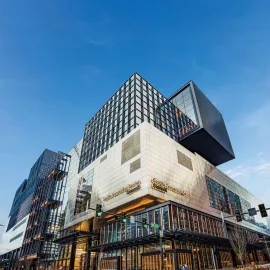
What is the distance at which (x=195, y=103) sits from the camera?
208ft

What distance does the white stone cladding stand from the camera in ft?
125

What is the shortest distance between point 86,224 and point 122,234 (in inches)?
582

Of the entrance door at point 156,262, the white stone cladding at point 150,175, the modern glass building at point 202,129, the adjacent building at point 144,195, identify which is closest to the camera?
the entrance door at point 156,262

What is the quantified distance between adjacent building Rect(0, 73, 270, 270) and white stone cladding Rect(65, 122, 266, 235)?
0.22 metres

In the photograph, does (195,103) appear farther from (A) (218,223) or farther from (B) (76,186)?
(B) (76,186)

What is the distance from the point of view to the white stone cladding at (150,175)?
38.1m

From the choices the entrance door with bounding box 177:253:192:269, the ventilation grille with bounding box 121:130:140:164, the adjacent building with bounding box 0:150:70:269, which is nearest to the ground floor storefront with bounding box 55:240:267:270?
the entrance door with bounding box 177:253:192:269

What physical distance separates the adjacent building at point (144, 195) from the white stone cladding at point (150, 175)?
225 mm

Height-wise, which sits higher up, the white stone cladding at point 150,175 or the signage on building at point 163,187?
the white stone cladding at point 150,175

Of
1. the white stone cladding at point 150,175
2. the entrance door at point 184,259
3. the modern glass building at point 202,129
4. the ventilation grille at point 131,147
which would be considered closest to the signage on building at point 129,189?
the white stone cladding at point 150,175

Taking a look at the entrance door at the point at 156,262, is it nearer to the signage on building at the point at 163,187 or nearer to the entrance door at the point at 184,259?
the entrance door at the point at 184,259

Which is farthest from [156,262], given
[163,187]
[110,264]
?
[163,187]

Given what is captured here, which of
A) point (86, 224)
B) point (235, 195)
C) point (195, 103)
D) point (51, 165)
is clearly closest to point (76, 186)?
point (86, 224)

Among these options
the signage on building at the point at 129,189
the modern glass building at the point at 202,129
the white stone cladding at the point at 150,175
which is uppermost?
the modern glass building at the point at 202,129
